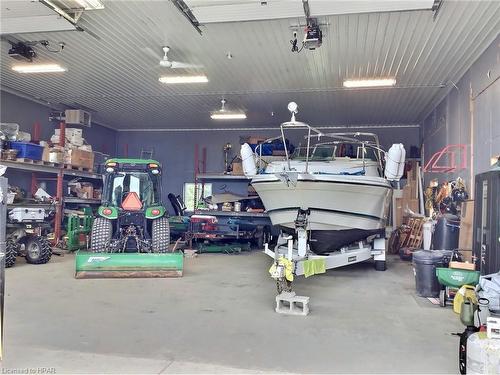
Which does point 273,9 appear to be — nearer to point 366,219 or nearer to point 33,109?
point 366,219

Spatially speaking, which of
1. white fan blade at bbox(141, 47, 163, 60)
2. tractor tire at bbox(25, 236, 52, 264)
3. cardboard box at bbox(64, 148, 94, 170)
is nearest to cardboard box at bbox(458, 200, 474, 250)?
white fan blade at bbox(141, 47, 163, 60)

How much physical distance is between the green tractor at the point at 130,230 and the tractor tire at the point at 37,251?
868mm

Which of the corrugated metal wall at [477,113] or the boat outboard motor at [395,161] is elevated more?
the corrugated metal wall at [477,113]

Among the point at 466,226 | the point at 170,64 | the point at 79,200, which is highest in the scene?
the point at 170,64

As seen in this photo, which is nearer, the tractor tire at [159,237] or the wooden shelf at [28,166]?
the tractor tire at [159,237]

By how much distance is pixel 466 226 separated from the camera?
621 cm

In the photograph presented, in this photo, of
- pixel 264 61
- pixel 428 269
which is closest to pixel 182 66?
pixel 264 61

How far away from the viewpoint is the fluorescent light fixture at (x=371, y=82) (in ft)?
27.1

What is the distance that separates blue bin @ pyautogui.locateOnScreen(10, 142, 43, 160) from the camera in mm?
8656

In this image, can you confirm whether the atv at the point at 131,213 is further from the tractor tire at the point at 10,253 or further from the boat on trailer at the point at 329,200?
the boat on trailer at the point at 329,200

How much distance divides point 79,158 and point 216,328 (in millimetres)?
8100

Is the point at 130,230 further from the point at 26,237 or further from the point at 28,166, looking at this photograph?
the point at 28,166

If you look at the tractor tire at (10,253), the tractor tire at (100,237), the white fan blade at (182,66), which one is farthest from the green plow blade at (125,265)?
the white fan blade at (182,66)

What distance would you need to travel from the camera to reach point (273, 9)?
516 cm
